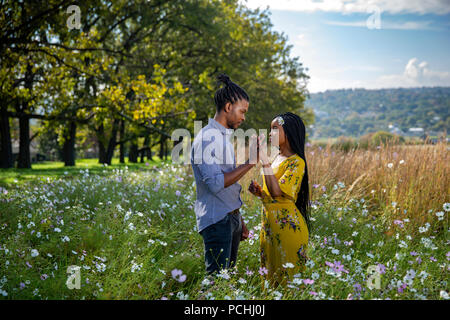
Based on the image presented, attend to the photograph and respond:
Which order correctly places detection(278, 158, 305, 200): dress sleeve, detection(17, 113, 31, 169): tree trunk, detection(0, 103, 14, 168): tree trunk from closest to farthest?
detection(278, 158, 305, 200): dress sleeve → detection(0, 103, 14, 168): tree trunk → detection(17, 113, 31, 169): tree trunk

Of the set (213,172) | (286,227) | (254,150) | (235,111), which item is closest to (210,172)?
(213,172)

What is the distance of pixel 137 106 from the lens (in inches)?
463

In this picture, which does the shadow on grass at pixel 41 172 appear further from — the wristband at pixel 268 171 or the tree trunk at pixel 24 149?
the wristband at pixel 268 171

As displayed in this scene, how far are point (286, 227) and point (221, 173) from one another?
896mm

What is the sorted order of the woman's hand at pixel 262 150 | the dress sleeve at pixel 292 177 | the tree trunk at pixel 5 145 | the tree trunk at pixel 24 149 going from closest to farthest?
the woman's hand at pixel 262 150
the dress sleeve at pixel 292 177
the tree trunk at pixel 5 145
the tree trunk at pixel 24 149

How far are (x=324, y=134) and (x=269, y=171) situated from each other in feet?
414

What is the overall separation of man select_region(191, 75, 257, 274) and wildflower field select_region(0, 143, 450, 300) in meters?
0.24

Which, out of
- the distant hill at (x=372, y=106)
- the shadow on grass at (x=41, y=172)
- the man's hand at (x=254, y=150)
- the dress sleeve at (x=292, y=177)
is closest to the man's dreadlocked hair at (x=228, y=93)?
the man's hand at (x=254, y=150)

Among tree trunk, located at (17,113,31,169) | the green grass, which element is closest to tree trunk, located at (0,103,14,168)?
tree trunk, located at (17,113,31,169)

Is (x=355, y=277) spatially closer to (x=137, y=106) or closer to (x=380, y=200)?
(x=380, y=200)

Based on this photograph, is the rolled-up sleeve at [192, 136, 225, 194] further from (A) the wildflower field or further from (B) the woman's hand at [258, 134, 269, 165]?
(A) the wildflower field

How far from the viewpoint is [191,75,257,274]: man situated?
104 inches

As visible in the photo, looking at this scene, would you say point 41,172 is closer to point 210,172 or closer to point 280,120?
point 280,120

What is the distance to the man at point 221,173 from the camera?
8.68ft
